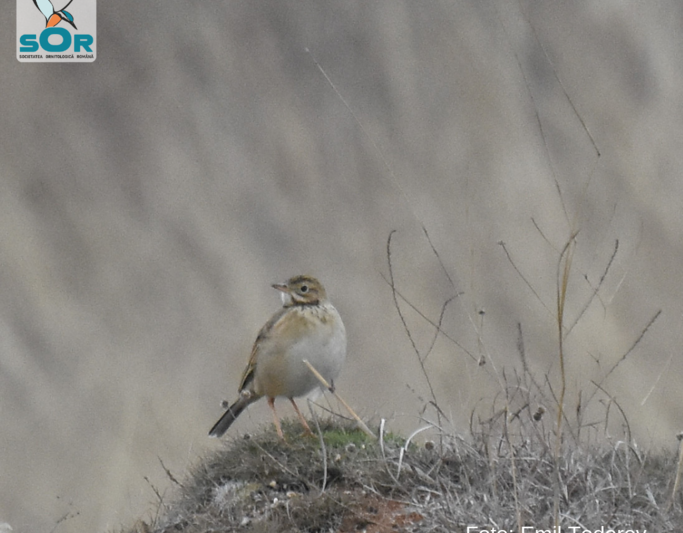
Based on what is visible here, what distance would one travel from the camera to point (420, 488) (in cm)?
429

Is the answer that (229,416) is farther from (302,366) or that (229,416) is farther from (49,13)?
(49,13)

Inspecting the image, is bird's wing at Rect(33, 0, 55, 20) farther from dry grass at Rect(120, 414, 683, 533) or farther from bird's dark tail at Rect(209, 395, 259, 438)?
dry grass at Rect(120, 414, 683, 533)

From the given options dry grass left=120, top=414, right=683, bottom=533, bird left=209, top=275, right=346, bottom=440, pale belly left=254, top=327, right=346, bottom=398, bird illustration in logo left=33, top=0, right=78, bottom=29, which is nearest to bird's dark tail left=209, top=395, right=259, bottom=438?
bird left=209, top=275, right=346, bottom=440

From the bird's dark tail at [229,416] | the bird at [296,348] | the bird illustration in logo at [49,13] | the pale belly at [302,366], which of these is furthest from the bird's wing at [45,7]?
the pale belly at [302,366]

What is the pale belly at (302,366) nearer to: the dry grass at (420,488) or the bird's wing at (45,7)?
the dry grass at (420,488)

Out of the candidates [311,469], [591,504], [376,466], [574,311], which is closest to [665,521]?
[591,504]

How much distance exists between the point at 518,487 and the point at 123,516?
2.14 meters

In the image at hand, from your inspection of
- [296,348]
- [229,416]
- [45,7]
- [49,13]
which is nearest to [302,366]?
[296,348]

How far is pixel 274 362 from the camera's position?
5273 mm

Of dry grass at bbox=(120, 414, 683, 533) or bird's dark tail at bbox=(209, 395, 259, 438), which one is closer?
dry grass at bbox=(120, 414, 683, 533)

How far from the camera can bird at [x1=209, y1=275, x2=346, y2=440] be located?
17.2 feet

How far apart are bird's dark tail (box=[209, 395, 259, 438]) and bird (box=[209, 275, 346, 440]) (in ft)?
0.06

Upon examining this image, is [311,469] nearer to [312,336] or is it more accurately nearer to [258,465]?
[258,465]

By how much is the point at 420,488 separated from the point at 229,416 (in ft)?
5.47
